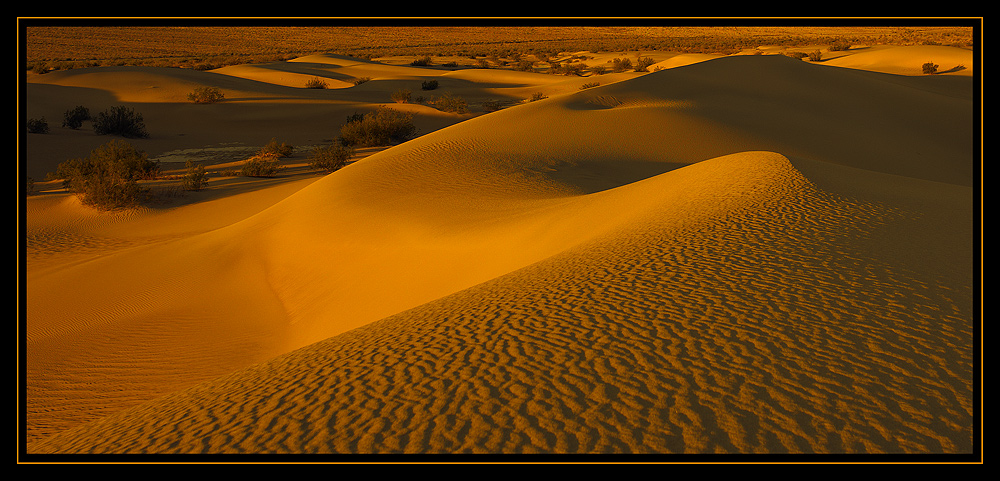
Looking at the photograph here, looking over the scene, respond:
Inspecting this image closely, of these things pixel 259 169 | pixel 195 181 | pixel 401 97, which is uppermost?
pixel 401 97

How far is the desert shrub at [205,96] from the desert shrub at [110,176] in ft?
39.1

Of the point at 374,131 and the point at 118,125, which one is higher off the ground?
the point at 118,125

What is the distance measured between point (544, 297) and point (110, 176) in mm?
13110

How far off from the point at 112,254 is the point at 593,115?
10418 mm

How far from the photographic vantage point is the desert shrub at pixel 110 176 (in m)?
12.9

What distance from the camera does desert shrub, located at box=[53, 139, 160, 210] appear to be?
1291 cm

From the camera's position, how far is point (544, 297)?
3975 mm

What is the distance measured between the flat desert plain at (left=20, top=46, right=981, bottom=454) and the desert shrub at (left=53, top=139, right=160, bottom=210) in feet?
1.13

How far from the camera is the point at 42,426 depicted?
196 inches

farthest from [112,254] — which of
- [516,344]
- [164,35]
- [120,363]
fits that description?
[164,35]

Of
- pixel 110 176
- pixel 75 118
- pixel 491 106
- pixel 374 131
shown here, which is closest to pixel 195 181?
pixel 110 176

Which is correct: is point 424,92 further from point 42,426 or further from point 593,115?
point 42,426

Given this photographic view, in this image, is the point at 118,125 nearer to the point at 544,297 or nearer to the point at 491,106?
the point at 491,106
